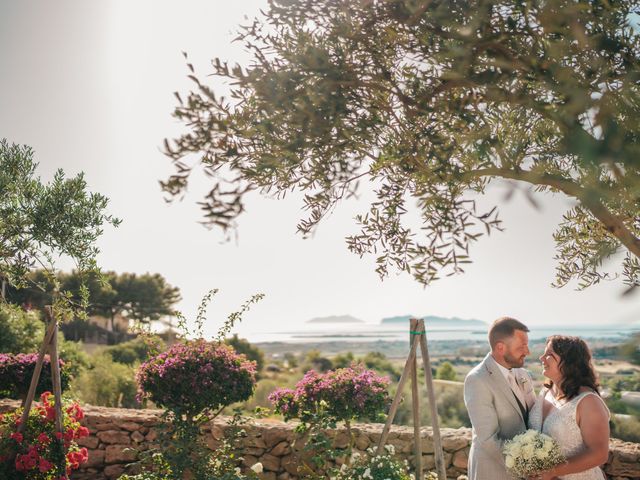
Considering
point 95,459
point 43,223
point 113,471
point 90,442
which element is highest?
point 43,223

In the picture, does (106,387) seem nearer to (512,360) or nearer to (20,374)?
(20,374)

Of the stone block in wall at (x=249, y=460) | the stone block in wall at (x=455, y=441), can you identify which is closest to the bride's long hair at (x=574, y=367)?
the stone block in wall at (x=455, y=441)

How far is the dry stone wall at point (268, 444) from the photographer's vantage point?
20.1 feet

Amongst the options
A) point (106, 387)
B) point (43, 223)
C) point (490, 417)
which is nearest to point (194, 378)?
point (43, 223)

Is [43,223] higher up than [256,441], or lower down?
higher up

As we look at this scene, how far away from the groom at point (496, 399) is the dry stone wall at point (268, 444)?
258 cm

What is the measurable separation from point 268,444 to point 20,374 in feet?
11.2

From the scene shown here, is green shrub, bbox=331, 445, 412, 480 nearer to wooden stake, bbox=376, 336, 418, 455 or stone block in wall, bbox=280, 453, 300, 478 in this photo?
wooden stake, bbox=376, 336, 418, 455

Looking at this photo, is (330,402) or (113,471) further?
(113,471)

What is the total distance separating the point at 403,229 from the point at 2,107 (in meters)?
8.48

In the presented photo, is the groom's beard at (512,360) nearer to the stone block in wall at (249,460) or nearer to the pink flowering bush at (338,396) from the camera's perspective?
the pink flowering bush at (338,396)

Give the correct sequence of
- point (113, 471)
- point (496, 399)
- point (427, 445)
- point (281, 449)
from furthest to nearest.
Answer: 1. point (113, 471)
2. point (281, 449)
3. point (427, 445)
4. point (496, 399)

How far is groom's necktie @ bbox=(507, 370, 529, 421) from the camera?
3.67m

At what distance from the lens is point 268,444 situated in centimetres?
700
